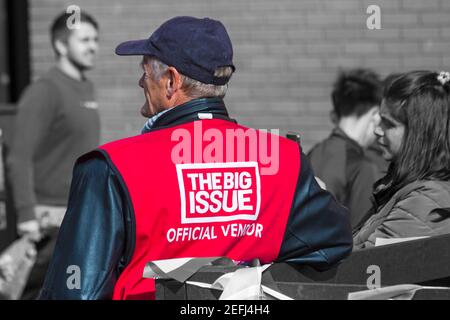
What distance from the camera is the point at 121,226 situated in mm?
2373

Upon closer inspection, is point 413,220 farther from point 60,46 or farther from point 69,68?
point 60,46

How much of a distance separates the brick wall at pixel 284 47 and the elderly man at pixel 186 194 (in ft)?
14.6

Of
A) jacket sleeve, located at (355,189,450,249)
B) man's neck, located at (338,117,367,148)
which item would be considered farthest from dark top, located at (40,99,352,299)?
man's neck, located at (338,117,367,148)

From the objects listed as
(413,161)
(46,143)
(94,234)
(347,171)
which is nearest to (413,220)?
(413,161)

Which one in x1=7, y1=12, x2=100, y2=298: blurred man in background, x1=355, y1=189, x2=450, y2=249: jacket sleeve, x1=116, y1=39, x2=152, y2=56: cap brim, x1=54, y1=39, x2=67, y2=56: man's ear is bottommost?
x1=7, y1=12, x2=100, y2=298: blurred man in background

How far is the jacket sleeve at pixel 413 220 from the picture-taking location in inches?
124

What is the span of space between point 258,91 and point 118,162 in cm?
490

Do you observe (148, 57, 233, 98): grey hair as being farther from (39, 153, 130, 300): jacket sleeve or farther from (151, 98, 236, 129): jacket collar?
(39, 153, 130, 300): jacket sleeve

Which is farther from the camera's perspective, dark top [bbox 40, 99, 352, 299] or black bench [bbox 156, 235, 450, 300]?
black bench [bbox 156, 235, 450, 300]

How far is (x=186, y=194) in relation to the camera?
245cm

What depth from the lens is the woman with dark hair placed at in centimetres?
319

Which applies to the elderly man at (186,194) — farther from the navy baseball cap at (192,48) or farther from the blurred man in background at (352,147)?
the blurred man in background at (352,147)

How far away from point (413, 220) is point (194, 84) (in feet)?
3.32
